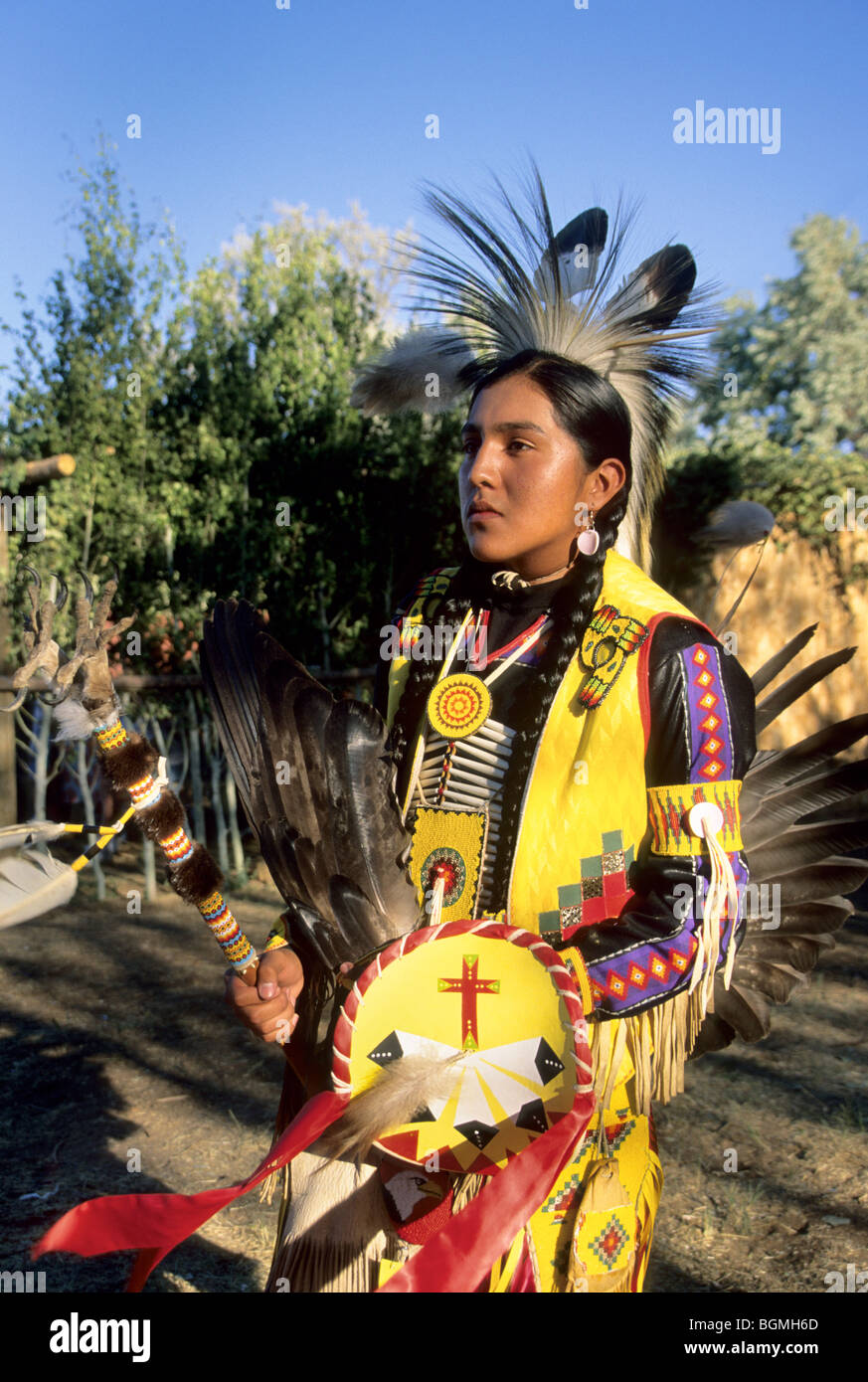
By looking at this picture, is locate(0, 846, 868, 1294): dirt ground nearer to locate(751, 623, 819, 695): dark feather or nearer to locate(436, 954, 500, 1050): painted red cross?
locate(751, 623, 819, 695): dark feather

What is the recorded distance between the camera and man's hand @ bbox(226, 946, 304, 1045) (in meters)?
1.73

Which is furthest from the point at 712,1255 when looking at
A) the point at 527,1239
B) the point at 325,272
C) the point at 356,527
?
the point at 325,272

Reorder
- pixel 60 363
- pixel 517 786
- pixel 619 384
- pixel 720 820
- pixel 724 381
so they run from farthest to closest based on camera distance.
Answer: pixel 60 363 → pixel 724 381 → pixel 619 384 → pixel 517 786 → pixel 720 820

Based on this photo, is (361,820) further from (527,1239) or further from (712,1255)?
(712,1255)

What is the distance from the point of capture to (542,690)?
1972mm

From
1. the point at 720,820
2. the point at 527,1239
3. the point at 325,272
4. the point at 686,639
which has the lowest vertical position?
the point at 527,1239

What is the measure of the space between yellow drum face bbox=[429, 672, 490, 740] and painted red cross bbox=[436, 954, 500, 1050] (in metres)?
0.48

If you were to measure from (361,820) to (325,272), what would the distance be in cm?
721

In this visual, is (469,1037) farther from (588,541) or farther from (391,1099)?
(588,541)

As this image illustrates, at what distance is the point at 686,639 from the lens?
184 cm

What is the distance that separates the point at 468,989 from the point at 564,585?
820 millimetres

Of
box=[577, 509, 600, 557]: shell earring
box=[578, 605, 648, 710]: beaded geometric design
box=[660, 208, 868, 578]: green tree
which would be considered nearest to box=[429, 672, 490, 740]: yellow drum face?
box=[578, 605, 648, 710]: beaded geometric design
